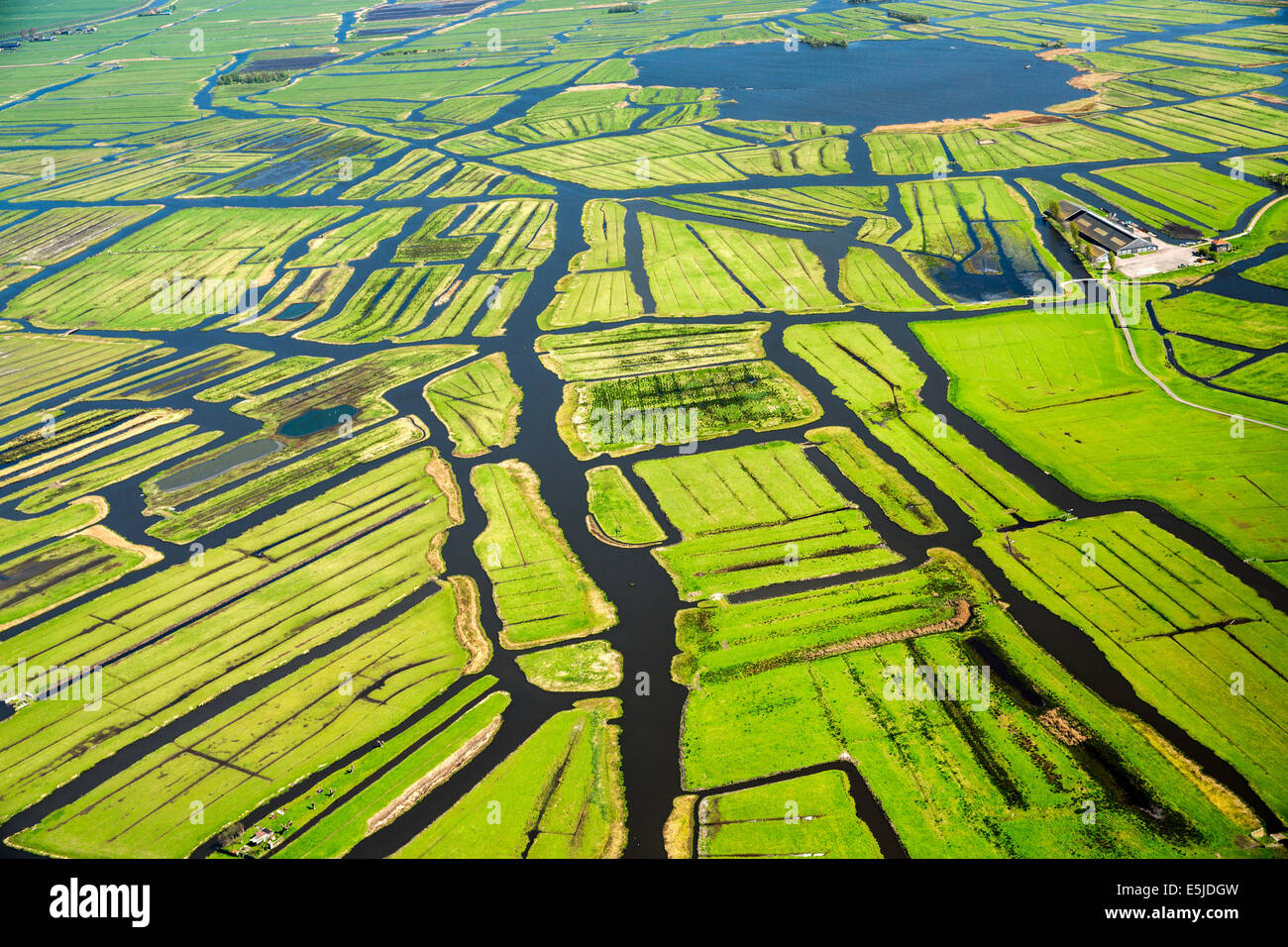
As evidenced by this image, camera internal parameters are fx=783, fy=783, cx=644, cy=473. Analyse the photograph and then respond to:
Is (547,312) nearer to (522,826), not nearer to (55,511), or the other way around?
(55,511)

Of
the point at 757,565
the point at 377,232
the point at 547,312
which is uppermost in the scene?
the point at 377,232

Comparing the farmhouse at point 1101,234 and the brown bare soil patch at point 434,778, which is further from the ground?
the farmhouse at point 1101,234

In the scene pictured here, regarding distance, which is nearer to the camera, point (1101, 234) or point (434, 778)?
point (434, 778)

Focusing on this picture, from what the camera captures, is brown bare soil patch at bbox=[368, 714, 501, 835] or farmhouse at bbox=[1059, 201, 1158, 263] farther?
farmhouse at bbox=[1059, 201, 1158, 263]

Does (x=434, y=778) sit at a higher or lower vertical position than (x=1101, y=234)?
lower

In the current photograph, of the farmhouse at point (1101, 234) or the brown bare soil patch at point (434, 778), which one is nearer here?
the brown bare soil patch at point (434, 778)

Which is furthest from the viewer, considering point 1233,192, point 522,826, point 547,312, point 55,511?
point 1233,192

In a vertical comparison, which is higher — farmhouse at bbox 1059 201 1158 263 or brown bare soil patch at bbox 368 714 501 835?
farmhouse at bbox 1059 201 1158 263

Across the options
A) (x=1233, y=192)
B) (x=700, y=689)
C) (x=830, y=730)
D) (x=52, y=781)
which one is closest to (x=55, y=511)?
(x=52, y=781)
